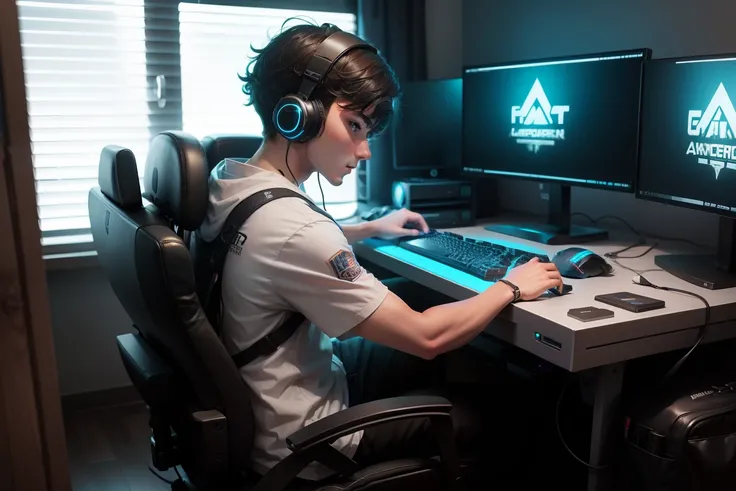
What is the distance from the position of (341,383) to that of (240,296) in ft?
0.94

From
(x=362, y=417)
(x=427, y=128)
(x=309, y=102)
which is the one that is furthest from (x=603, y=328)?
(x=427, y=128)

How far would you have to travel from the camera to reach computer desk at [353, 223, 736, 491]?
121cm

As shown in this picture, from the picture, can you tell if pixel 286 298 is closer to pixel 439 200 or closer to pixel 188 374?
pixel 188 374

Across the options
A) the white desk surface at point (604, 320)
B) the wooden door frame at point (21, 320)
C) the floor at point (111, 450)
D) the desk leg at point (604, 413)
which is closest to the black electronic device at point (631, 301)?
the white desk surface at point (604, 320)

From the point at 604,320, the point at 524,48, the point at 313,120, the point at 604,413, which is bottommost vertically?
the point at 604,413

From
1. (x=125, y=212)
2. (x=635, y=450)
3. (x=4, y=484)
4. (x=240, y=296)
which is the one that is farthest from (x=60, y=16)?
(x=635, y=450)

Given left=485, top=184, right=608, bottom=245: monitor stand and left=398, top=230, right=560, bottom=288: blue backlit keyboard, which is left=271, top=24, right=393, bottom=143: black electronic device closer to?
left=398, top=230, right=560, bottom=288: blue backlit keyboard

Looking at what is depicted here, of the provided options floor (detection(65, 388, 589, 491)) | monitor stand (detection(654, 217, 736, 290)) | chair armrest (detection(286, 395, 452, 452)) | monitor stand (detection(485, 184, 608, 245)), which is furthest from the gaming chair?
monitor stand (detection(485, 184, 608, 245))

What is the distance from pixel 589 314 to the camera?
4.07 feet

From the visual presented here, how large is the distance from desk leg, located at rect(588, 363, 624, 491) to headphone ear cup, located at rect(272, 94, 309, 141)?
30.0 inches

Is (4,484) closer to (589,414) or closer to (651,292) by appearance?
(651,292)

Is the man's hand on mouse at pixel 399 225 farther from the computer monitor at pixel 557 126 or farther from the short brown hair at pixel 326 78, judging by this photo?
the short brown hair at pixel 326 78

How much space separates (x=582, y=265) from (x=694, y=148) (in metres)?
0.38

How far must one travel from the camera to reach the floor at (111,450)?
200 cm
